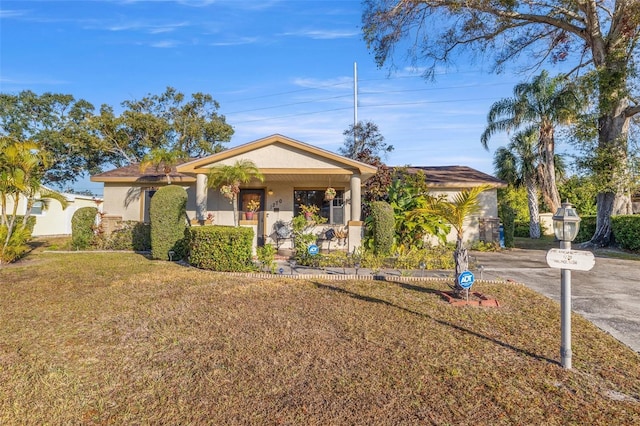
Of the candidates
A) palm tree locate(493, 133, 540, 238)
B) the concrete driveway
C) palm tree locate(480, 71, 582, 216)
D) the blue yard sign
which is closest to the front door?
the concrete driveway

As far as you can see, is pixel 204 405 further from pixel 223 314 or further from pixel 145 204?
pixel 145 204

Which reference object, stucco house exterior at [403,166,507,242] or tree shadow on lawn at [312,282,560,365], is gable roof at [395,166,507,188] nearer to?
stucco house exterior at [403,166,507,242]

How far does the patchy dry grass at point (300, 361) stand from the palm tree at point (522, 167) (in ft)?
57.3

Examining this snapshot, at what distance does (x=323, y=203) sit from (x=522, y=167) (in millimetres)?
14809

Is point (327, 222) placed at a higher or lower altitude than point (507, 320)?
higher

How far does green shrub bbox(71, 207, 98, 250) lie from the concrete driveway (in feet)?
44.5

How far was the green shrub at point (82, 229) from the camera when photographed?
1242 centimetres

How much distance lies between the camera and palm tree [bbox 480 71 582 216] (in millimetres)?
18297

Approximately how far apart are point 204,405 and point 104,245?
12300 mm

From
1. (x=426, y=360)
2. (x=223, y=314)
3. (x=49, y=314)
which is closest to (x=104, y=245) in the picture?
(x=49, y=314)

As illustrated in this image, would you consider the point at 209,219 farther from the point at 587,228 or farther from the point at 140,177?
Answer: the point at 587,228

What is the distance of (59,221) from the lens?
2200 cm

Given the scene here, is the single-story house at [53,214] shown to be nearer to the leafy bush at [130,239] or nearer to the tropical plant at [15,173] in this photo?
the leafy bush at [130,239]

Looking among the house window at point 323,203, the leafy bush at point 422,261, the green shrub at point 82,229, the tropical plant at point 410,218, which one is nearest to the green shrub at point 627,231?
the tropical plant at point 410,218
